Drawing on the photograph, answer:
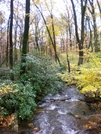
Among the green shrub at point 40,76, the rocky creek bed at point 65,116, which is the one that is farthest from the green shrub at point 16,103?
the green shrub at point 40,76

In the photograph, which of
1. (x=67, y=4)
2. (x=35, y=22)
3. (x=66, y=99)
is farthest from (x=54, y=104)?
(x=35, y=22)

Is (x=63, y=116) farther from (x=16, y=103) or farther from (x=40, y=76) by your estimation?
(x=40, y=76)

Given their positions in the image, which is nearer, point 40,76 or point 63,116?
point 63,116

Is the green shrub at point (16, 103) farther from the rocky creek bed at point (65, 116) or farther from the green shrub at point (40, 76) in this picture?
the green shrub at point (40, 76)

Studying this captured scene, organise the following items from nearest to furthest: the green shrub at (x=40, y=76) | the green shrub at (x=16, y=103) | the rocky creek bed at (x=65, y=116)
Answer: the rocky creek bed at (x=65, y=116)
the green shrub at (x=16, y=103)
the green shrub at (x=40, y=76)

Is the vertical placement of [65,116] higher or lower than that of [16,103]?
lower

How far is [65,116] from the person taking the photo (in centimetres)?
698

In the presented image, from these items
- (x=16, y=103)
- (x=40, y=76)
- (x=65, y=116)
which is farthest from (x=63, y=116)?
(x=40, y=76)

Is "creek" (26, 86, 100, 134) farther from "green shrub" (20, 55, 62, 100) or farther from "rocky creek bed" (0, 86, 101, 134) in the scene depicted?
"green shrub" (20, 55, 62, 100)

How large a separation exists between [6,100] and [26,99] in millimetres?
817

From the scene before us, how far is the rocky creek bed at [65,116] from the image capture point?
5.75 meters

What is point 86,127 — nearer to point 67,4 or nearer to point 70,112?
point 70,112

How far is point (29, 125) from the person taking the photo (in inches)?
241

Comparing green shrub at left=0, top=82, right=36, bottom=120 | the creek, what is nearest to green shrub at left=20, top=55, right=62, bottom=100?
the creek
